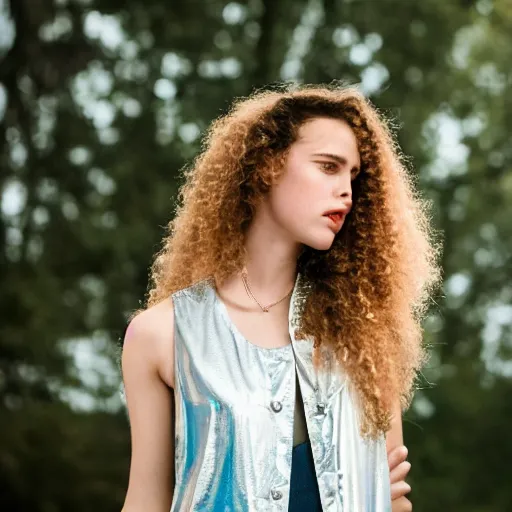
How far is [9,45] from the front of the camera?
10.4 meters

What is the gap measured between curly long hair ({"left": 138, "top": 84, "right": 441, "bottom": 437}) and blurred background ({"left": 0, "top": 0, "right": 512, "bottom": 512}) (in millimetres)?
7347

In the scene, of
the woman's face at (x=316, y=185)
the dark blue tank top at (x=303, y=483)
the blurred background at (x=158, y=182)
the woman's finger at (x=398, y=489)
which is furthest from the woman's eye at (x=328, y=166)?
the blurred background at (x=158, y=182)

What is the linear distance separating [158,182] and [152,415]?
8.35 meters

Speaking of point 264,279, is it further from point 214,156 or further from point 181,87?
point 181,87

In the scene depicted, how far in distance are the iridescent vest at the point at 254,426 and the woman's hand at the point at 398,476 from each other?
0.32 ft

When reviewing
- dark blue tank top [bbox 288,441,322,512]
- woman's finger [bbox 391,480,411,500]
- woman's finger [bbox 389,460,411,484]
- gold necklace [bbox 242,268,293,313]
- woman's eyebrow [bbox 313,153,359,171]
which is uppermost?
woman's eyebrow [bbox 313,153,359,171]

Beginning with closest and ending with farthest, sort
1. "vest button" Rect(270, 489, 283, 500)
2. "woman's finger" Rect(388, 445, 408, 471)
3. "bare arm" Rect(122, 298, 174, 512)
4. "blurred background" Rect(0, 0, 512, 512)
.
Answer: "vest button" Rect(270, 489, 283, 500) < "bare arm" Rect(122, 298, 174, 512) < "woman's finger" Rect(388, 445, 408, 471) < "blurred background" Rect(0, 0, 512, 512)

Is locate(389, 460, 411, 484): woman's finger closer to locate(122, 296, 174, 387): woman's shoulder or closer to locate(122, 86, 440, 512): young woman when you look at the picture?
locate(122, 86, 440, 512): young woman

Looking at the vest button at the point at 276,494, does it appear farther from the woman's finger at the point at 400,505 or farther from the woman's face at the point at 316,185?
the woman's face at the point at 316,185

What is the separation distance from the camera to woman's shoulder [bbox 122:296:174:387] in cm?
212

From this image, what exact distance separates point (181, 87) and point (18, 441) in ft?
13.0

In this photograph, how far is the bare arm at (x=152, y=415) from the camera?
2.11 meters

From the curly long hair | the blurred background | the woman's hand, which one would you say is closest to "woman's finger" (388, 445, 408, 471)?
the woman's hand

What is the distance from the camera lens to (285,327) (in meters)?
2.18
